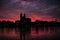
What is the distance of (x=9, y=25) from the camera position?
128 meters

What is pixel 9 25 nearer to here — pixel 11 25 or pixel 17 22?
pixel 11 25

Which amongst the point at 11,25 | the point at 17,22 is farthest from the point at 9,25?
the point at 17,22

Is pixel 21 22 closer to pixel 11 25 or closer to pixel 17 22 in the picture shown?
pixel 17 22

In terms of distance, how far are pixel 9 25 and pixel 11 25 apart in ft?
6.60

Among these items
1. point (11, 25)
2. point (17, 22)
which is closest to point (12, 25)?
point (11, 25)

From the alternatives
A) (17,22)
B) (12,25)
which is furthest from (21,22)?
(12,25)

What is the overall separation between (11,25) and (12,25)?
1.13 m

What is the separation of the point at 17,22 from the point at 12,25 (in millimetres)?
15575

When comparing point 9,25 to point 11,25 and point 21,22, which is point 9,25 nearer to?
point 11,25

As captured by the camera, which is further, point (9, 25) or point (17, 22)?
point (9, 25)

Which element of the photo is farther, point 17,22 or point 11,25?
point 11,25

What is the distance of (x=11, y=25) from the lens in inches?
5032

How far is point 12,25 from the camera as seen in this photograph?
12744 cm

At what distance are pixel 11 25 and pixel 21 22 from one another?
2180 centimetres
